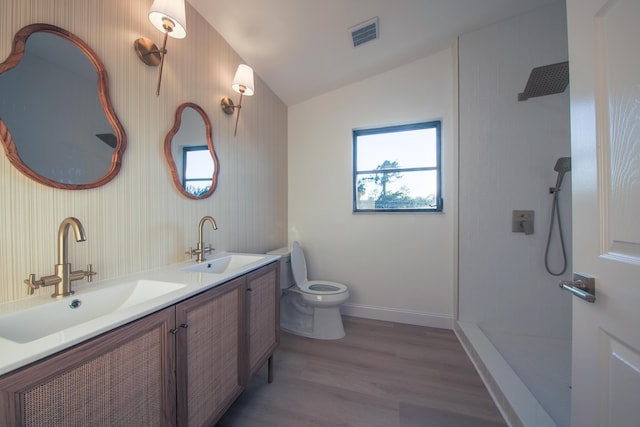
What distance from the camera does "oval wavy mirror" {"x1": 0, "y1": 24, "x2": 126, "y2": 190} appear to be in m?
0.78

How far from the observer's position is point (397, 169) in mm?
2457

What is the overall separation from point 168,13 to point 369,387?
2.42 m

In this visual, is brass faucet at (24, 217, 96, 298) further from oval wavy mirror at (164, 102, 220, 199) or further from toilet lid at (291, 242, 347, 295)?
toilet lid at (291, 242, 347, 295)

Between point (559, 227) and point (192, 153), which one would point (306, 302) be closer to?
point (192, 153)

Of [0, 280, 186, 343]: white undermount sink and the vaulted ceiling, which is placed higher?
the vaulted ceiling

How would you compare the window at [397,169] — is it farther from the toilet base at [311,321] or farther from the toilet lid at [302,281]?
the toilet base at [311,321]

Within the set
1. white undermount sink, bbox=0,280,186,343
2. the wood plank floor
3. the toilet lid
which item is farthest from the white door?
the toilet lid

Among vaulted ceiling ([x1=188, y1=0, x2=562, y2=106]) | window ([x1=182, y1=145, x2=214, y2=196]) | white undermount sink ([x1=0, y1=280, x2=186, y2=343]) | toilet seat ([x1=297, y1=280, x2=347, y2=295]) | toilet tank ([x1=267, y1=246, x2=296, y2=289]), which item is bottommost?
toilet seat ([x1=297, y1=280, x2=347, y2=295])

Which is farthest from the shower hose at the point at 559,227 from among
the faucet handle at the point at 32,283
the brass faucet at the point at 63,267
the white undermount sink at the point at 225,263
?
the faucet handle at the point at 32,283

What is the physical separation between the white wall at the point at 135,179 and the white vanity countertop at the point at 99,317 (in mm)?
85

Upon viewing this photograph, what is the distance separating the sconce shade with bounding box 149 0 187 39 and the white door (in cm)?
162

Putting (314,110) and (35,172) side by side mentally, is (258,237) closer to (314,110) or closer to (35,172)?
(35,172)

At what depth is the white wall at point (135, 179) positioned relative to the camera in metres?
0.80

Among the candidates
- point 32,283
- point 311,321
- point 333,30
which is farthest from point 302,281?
point 333,30
